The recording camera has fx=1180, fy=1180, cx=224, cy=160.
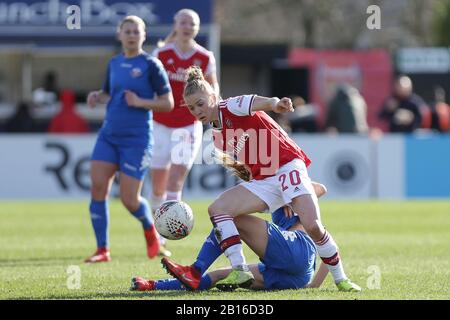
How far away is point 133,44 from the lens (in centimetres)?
1112

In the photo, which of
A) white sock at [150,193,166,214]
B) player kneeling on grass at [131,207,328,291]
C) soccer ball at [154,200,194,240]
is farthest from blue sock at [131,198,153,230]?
player kneeling on grass at [131,207,328,291]

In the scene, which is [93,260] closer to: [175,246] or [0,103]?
[175,246]

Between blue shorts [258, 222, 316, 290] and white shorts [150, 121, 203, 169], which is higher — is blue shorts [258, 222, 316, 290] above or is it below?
below

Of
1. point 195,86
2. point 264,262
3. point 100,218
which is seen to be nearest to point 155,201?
point 100,218

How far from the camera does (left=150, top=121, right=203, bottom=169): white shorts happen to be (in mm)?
12273

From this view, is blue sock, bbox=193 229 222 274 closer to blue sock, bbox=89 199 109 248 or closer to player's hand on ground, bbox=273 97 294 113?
player's hand on ground, bbox=273 97 294 113

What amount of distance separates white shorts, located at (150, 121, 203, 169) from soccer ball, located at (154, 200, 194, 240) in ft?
11.8

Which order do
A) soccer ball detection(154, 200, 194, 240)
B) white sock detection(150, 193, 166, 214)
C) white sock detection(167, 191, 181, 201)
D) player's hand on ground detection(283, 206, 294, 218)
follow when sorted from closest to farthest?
1. soccer ball detection(154, 200, 194, 240)
2. player's hand on ground detection(283, 206, 294, 218)
3. white sock detection(167, 191, 181, 201)
4. white sock detection(150, 193, 166, 214)

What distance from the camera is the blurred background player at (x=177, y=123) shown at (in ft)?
39.6

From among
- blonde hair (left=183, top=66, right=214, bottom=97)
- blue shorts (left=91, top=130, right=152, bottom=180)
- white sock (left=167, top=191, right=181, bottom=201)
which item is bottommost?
white sock (left=167, top=191, right=181, bottom=201)

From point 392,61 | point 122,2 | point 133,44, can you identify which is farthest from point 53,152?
point 392,61

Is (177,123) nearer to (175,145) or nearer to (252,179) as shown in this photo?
(175,145)

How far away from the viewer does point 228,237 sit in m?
8.20

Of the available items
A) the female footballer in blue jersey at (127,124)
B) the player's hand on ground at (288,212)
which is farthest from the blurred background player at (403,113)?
the player's hand on ground at (288,212)
